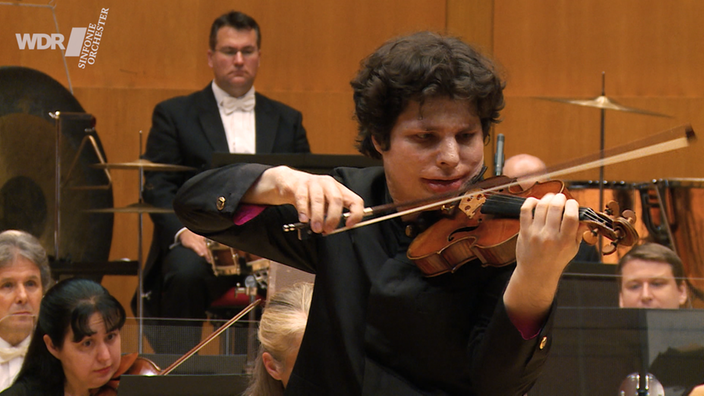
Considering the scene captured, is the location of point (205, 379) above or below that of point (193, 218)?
below

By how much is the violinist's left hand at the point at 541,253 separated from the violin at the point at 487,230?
1.8 inches

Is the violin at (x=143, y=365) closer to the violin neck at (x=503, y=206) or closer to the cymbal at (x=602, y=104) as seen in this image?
the violin neck at (x=503, y=206)

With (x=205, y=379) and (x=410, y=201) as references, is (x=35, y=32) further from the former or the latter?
(x=410, y=201)

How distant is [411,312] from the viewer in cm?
120

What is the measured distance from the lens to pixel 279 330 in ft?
6.17

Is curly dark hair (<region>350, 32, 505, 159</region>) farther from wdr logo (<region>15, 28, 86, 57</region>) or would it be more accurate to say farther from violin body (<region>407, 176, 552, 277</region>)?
wdr logo (<region>15, 28, 86, 57</region>)

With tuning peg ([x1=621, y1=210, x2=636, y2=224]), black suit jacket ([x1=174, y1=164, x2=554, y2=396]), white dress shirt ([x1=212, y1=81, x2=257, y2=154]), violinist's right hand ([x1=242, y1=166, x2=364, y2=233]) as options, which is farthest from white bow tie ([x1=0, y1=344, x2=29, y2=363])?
white dress shirt ([x1=212, y1=81, x2=257, y2=154])

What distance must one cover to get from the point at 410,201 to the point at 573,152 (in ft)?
12.4

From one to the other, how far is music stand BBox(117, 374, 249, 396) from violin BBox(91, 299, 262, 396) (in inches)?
10.6

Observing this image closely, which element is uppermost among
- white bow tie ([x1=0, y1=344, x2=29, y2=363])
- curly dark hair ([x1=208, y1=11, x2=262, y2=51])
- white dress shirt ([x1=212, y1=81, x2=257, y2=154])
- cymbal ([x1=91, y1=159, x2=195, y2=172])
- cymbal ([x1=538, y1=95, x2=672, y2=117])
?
curly dark hair ([x1=208, y1=11, x2=262, y2=51])

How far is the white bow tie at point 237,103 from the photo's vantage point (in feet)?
13.1

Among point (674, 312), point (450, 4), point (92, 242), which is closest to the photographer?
point (674, 312)

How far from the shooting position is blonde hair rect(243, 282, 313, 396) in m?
1.79

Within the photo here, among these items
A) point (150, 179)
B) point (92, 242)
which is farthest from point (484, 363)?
point (92, 242)
